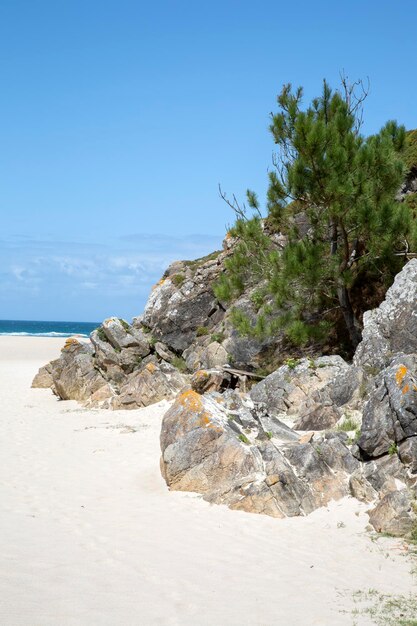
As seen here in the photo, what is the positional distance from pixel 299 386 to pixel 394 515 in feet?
25.1

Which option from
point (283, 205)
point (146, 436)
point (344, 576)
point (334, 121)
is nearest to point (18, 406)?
point (146, 436)

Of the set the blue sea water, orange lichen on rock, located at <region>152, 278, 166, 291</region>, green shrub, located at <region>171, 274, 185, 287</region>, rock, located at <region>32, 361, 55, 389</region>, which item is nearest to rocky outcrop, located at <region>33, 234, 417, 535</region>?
rock, located at <region>32, 361, 55, 389</region>

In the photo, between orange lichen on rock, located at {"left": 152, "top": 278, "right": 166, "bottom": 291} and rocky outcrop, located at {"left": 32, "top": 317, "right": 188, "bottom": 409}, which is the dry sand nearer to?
rocky outcrop, located at {"left": 32, "top": 317, "right": 188, "bottom": 409}

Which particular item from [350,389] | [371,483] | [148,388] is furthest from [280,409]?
[371,483]

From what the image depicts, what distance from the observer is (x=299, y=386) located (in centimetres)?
1590

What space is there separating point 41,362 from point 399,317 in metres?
28.8

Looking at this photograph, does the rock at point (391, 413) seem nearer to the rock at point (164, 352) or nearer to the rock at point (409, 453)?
the rock at point (409, 453)

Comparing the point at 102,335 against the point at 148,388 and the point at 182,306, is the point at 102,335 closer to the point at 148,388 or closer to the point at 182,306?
the point at 182,306

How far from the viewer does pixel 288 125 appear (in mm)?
18125

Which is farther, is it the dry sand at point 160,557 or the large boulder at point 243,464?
the large boulder at point 243,464

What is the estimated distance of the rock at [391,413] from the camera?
31.5ft

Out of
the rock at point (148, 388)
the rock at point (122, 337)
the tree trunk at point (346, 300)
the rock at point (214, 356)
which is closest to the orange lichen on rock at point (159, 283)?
the rock at point (122, 337)

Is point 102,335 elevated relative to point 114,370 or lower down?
elevated

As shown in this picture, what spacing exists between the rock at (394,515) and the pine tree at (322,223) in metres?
9.44
